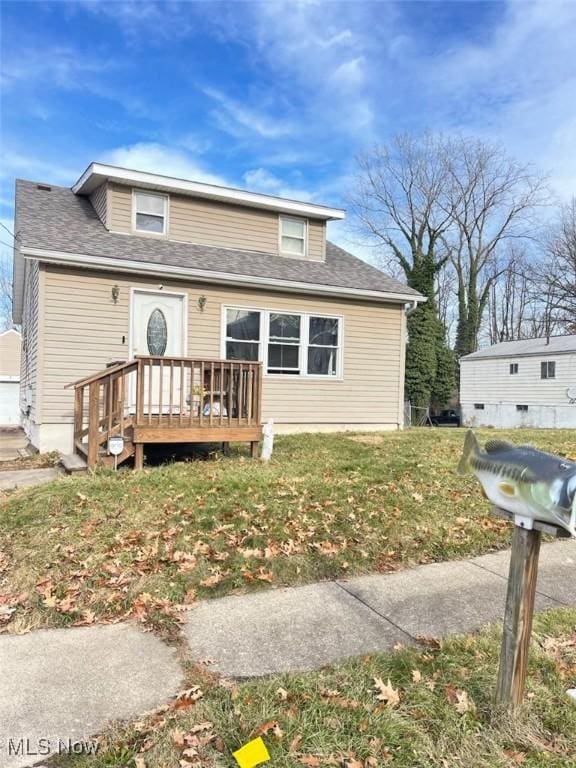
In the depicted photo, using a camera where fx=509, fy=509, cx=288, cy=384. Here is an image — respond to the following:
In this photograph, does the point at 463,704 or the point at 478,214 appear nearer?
the point at 463,704

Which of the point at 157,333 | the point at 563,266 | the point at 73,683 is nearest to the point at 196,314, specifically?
the point at 157,333

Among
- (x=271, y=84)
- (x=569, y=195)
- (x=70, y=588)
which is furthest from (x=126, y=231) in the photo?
(x=569, y=195)

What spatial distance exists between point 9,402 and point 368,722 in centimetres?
1681

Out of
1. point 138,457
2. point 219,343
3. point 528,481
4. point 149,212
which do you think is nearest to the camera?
point 528,481

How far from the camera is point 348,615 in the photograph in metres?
3.40

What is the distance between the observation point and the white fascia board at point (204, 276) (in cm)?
857

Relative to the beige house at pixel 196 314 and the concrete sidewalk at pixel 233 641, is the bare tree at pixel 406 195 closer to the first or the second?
the beige house at pixel 196 314

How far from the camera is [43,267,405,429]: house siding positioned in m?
8.85

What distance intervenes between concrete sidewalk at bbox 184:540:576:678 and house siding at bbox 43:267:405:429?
6.57 meters

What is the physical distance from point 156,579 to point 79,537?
40.3 inches

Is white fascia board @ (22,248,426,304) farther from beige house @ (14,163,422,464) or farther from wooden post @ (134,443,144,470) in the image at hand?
wooden post @ (134,443,144,470)

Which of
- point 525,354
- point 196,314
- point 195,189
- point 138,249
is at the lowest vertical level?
point 196,314

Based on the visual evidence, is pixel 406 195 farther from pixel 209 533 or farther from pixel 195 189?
pixel 209 533

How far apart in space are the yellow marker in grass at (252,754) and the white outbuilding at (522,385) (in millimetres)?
19412
